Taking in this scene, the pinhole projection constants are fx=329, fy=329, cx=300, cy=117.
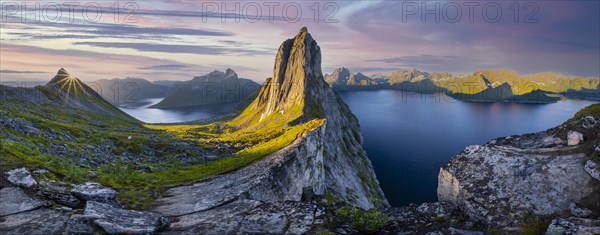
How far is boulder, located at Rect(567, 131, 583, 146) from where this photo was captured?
57.9ft

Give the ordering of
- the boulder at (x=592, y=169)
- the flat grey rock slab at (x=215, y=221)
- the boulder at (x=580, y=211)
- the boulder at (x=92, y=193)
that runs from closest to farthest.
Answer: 1. the boulder at (x=580, y=211)
2. the boulder at (x=592, y=169)
3. the flat grey rock slab at (x=215, y=221)
4. the boulder at (x=92, y=193)

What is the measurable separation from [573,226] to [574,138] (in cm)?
693

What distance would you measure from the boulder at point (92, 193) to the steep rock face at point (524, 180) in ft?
74.3

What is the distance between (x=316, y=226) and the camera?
55.8 ft

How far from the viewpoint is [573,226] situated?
43.3 ft

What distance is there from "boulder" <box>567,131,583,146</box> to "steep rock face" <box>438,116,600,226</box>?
1.10 feet

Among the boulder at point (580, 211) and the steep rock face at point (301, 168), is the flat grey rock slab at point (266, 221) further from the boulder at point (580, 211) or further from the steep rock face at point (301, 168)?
the boulder at point (580, 211)

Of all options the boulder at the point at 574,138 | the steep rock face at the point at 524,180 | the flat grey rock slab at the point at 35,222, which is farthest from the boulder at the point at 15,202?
the boulder at the point at 574,138

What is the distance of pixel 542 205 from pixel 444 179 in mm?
5441

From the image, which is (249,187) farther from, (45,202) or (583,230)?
(583,230)

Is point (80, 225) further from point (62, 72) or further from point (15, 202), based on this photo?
point (62, 72)

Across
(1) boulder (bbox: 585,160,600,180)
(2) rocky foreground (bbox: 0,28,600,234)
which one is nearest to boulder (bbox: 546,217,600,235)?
(2) rocky foreground (bbox: 0,28,600,234)

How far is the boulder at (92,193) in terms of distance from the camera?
2184 cm

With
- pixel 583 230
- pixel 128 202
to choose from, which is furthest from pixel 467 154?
pixel 128 202
